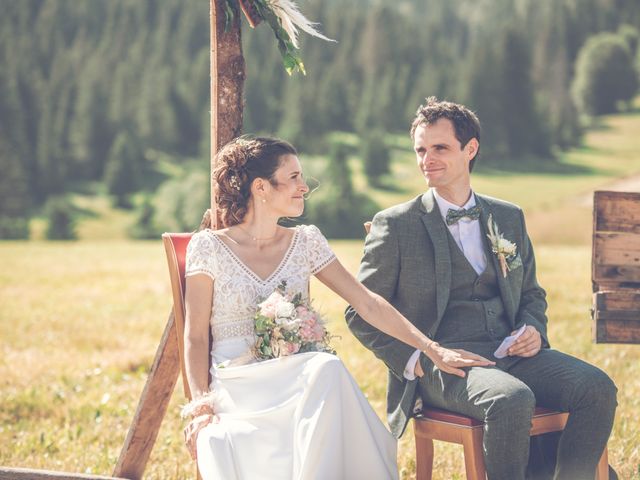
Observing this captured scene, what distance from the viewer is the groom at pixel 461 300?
13.8 feet

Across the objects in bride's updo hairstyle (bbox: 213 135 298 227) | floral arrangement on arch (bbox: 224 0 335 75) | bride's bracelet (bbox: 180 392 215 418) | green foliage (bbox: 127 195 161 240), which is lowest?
green foliage (bbox: 127 195 161 240)

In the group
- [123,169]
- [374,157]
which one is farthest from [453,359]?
[123,169]

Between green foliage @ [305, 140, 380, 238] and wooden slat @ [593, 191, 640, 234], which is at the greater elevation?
wooden slat @ [593, 191, 640, 234]

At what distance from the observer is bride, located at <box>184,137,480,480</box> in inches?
154

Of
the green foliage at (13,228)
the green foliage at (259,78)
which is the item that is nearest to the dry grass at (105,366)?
the green foliage at (13,228)

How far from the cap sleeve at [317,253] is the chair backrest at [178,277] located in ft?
2.07

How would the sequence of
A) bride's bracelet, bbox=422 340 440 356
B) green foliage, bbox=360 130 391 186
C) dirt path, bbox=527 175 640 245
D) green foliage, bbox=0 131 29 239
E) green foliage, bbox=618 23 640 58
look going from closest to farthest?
bride's bracelet, bbox=422 340 440 356, dirt path, bbox=527 175 640 245, green foliage, bbox=0 131 29 239, green foliage, bbox=360 130 391 186, green foliage, bbox=618 23 640 58

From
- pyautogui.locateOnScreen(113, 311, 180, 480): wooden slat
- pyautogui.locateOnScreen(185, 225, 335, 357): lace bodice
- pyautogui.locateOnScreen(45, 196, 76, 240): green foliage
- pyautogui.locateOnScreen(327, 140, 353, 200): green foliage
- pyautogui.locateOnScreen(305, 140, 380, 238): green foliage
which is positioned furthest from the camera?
pyautogui.locateOnScreen(327, 140, 353, 200): green foliage

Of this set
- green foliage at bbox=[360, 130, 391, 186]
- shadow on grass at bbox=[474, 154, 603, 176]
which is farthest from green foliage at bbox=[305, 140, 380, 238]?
shadow on grass at bbox=[474, 154, 603, 176]

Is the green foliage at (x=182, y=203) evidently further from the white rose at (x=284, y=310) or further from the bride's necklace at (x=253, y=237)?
the white rose at (x=284, y=310)

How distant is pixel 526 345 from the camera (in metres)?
4.49

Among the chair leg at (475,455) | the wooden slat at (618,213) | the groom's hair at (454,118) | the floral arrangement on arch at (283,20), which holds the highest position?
the floral arrangement on arch at (283,20)

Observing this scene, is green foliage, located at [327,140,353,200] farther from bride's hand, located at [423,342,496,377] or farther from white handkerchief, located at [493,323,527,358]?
bride's hand, located at [423,342,496,377]

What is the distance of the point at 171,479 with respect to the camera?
533 cm
